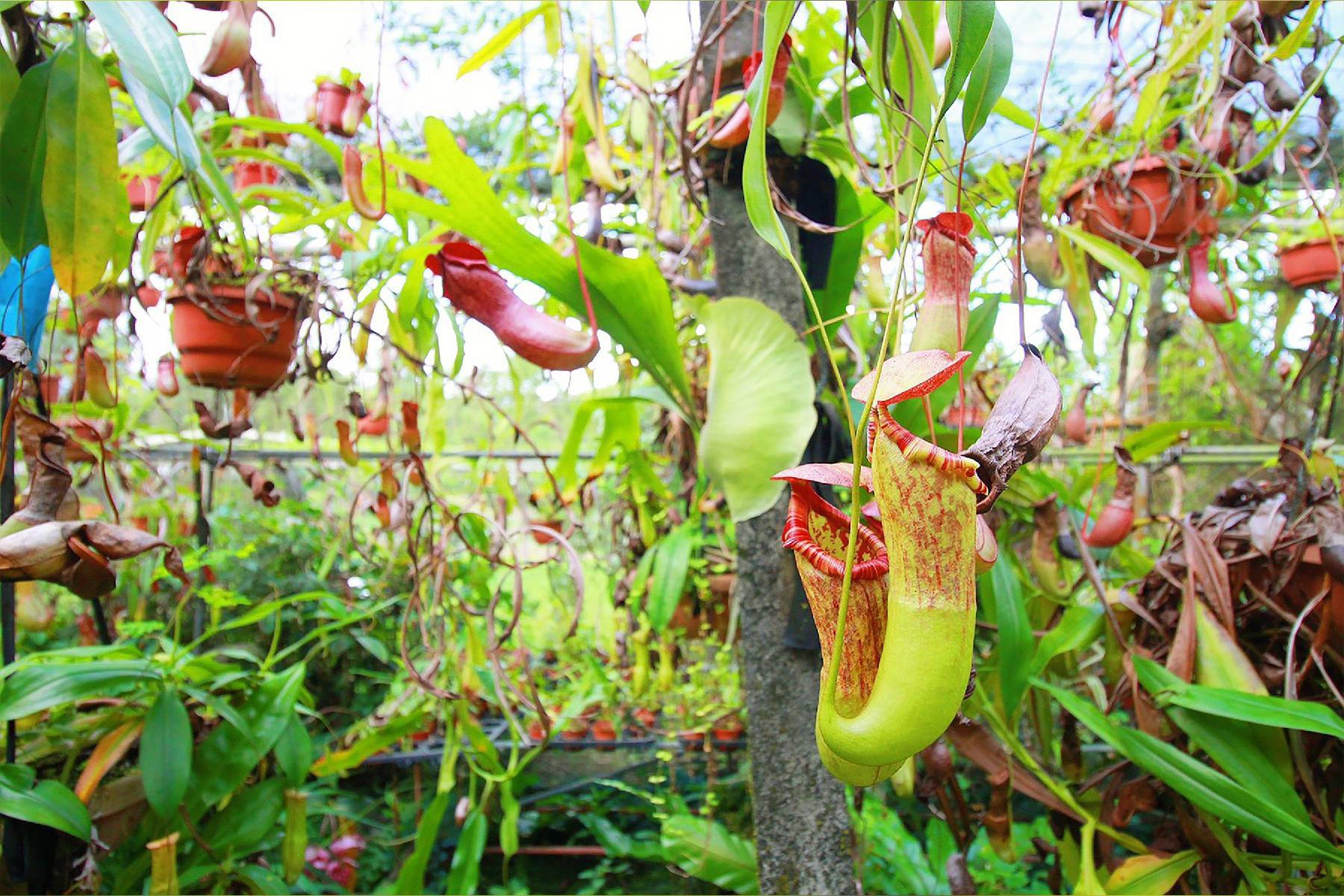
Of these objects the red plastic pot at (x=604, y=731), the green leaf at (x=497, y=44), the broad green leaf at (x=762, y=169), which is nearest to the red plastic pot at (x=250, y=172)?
the green leaf at (x=497, y=44)

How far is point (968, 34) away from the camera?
34 cm

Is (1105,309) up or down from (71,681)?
up

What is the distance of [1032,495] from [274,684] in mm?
1012

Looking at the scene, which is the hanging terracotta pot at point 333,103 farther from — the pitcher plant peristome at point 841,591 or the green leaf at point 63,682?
the pitcher plant peristome at point 841,591

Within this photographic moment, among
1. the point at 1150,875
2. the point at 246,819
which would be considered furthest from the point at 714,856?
the point at 246,819

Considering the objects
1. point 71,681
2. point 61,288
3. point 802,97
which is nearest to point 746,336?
point 802,97

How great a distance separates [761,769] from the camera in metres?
0.75

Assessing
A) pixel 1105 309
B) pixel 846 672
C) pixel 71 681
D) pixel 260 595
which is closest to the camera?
pixel 846 672

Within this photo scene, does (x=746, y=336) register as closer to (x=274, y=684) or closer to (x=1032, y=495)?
(x=1032, y=495)

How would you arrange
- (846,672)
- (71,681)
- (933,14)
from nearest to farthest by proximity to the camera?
(846,672) < (933,14) < (71,681)

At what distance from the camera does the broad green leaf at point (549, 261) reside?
75cm

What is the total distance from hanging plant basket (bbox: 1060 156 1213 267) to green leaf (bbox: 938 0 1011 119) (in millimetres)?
984

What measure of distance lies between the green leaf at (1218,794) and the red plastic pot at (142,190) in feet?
4.94

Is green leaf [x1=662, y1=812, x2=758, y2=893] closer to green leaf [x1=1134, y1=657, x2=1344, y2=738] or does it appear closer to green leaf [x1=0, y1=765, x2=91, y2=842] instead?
green leaf [x1=1134, y1=657, x2=1344, y2=738]
